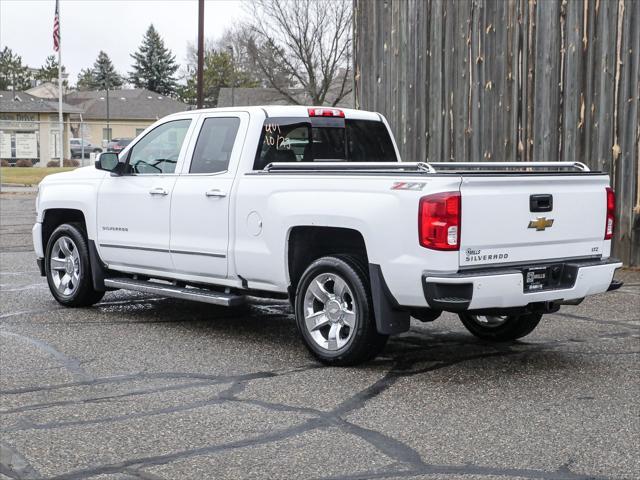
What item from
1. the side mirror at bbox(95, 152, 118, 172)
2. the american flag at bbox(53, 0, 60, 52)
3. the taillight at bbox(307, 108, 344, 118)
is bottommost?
the side mirror at bbox(95, 152, 118, 172)

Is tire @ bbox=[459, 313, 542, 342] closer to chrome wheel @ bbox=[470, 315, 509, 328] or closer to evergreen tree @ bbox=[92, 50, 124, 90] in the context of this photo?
chrome wheel @ bbox=[470, 315, 509, 328]

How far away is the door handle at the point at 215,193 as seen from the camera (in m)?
7.72

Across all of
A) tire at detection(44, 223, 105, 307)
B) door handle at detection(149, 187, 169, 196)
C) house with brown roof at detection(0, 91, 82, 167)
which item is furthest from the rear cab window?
house with brown roof at detection(0, 91, 82, 167)

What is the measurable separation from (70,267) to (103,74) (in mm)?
128538

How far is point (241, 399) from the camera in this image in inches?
235

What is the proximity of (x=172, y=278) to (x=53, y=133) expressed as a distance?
60558mm

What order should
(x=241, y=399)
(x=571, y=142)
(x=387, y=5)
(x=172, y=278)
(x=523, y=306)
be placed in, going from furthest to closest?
(x=387, y=5)
(x=571, y=142)
(x=172, y=278)
(x=523, y=306)
(x=241, y=399)

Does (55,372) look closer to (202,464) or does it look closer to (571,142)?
(202,464)

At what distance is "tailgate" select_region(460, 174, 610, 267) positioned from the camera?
20.5ft

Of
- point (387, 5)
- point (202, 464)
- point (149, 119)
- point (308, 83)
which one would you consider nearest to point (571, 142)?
point (387, 5)

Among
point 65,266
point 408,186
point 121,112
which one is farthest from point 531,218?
point 121,112

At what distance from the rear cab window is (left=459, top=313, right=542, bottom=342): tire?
1.72 m

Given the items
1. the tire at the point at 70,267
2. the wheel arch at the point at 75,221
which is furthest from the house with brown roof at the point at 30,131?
the tire at the point at 70,267

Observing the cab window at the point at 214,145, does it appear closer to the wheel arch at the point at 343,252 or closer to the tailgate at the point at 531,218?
the wheel arch at the point at 343,252
